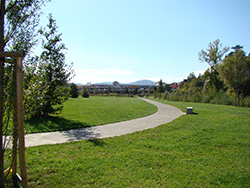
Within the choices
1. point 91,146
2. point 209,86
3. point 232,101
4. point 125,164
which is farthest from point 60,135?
point 209,86

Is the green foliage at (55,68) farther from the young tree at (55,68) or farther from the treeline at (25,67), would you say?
the treeline at (25,67)

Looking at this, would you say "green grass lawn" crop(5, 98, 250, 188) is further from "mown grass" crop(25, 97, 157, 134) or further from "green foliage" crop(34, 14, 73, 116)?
"green foliage" crop(34, 14, 73, 116)

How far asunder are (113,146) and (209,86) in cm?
3390

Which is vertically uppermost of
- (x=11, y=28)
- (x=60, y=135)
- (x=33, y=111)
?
(x=11, y=28)

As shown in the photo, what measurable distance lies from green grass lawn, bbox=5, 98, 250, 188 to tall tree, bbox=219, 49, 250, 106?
17.9 m

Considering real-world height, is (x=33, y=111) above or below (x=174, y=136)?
above

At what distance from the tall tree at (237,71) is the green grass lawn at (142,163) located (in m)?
17.9

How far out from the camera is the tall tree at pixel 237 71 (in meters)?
21.4

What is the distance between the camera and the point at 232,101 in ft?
77.9

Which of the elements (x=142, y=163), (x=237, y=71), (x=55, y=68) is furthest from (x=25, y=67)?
(x=237, y=71)

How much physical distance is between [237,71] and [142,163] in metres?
21.9

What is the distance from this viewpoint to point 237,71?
21.6 metres

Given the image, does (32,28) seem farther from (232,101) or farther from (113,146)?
(232,101)

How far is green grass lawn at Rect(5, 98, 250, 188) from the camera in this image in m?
3.49
